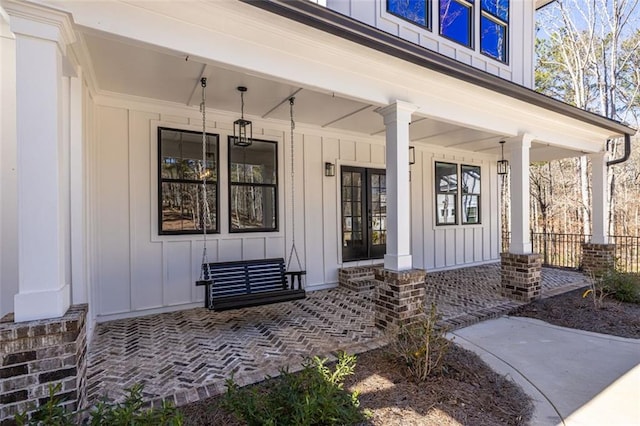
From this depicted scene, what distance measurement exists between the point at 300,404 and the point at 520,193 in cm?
513

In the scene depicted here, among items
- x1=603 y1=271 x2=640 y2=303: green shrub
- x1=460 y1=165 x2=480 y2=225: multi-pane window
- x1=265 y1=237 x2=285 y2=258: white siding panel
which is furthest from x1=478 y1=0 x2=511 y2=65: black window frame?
x1=265 y1=237 x2=285 y2=258: white siding panel

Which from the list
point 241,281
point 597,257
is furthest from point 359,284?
→ point 597,257

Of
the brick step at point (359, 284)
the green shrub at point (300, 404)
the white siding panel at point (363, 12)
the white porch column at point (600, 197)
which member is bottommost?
the brick step at point (359, 284)

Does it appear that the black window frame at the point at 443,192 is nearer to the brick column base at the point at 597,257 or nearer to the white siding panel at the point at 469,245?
the white siding panel at the point at 469,245

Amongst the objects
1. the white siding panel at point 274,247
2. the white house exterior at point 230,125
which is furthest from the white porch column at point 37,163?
the white siding panel at point 274,247

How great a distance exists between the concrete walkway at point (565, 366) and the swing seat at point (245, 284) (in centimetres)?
216

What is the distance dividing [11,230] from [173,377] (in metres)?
1.83

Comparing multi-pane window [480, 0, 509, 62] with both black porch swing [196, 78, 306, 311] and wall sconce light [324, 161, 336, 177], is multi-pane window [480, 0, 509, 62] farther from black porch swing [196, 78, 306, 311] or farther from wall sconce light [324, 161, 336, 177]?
black porch swing [196, 78, 306, 311]

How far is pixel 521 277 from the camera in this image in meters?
5.33

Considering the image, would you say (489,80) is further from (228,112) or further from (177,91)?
(177,91)

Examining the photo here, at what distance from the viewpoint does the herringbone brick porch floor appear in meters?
2.84

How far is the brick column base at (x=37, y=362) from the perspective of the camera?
1.98 metres

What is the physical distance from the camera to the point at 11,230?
2.74 meters

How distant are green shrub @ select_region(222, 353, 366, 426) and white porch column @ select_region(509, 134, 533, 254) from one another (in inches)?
177
